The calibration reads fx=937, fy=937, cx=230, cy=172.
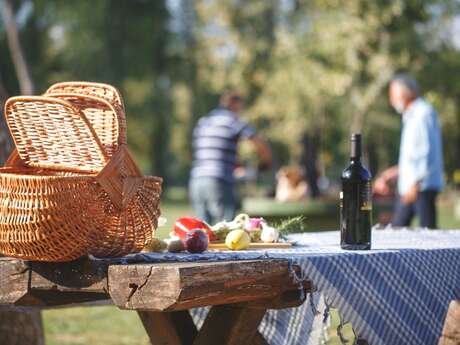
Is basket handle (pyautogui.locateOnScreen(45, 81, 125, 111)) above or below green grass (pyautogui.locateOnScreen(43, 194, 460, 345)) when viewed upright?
above

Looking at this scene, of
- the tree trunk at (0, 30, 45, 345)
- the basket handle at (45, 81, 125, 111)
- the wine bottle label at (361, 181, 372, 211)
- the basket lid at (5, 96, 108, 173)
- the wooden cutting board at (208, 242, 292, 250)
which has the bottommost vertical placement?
the tree trunk at (0, 30, 45, 345)

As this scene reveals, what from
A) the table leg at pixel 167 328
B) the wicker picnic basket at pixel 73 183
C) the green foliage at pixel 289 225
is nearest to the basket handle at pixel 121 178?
the wicker picnic basket at pixel 73 183

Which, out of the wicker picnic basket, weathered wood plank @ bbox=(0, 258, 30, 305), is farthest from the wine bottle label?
weathered wood plank @ bbox=(0, 258, 30, 305)

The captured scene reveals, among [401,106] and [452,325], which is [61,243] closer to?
[452,325]

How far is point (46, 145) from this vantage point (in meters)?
3.33

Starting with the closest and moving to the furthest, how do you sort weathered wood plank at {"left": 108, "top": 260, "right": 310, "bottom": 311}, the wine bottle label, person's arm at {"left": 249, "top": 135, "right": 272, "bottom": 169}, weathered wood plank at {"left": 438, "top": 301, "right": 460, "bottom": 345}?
weathered wood plank at {"left": 108, "top": 260, "right": 310, "bottom": 311}, weathered wood plank at {"left": 438, "top": 301, "right": 460, "bottom": 345}, the wine bottle label, person's arm at {"left": 249, "top": 135, "right": 272, "bottom": 169}

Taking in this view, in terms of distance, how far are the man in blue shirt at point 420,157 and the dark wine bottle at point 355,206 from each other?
13.0ft

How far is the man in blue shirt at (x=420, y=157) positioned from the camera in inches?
299

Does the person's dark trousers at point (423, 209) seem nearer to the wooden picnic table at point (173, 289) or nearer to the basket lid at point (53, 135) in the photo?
the wooden picnic table at point (173, 289)

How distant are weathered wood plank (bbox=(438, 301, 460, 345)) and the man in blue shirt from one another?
4.40 metres

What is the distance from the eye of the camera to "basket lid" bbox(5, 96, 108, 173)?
10.4 ft

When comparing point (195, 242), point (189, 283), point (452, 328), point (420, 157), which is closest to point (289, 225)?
point (195, 242)

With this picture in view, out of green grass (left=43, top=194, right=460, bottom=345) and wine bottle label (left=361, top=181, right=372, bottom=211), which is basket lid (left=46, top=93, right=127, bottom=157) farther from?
green grass (left=43, top=194, right=460, bottom=345)

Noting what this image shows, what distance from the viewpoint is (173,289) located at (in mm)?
2773
